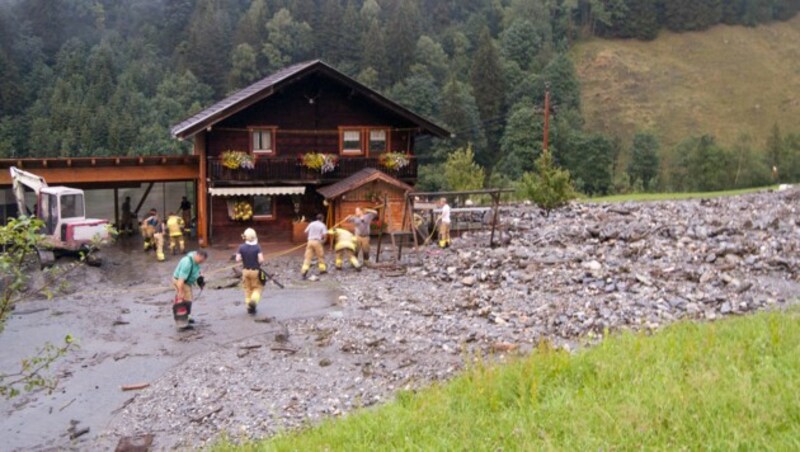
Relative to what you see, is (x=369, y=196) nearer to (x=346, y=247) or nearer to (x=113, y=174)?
(x=346, y=247)

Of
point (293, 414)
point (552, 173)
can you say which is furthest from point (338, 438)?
point (552, 173)

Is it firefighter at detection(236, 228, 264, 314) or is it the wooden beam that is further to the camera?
the wooden beam

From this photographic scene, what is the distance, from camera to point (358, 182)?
30.3 meters

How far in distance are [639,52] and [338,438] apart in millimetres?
138628

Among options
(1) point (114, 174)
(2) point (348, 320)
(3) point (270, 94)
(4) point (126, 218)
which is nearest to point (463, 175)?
(3) point (270, 94)

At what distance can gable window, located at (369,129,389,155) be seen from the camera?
3409 cm

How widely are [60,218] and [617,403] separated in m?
23.5

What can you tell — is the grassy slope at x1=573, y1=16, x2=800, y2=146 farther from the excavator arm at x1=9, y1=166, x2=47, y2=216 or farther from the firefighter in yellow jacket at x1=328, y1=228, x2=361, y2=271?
the excavator arm at x1=9, y1=166, x2=47, y2=216

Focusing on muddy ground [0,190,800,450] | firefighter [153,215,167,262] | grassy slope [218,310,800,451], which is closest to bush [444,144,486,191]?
muddy ground [0,190,800,450]

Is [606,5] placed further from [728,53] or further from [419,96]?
[419,96]

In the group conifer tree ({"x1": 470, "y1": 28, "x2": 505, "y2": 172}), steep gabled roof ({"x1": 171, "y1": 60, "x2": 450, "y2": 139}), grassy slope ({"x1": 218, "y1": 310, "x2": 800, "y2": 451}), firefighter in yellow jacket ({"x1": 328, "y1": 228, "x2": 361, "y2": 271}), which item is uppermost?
conifer tree ({"x1": 470, "y1": 28, "x2": 505, "y2": 172})

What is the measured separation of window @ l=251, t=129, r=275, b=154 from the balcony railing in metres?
1.19

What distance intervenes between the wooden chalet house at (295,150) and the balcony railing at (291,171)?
0.14 feet

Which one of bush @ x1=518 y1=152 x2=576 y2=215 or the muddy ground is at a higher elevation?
bush @ x1=518 y1=152 x2=576 y2=215
